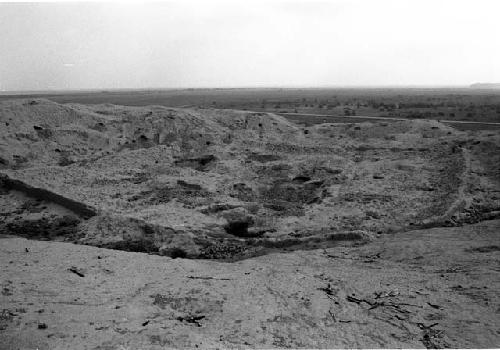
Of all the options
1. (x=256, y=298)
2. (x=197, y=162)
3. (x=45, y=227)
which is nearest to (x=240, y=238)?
(x=256, y=298)

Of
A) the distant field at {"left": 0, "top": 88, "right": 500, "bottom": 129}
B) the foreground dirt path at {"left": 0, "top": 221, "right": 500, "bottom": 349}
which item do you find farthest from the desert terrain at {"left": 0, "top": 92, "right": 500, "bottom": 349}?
the distant field at {"left": 0, "top": 88, "right": 500, "bottom": 129}

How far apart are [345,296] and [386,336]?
1098mm

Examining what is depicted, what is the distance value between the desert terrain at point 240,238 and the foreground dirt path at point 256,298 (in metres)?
0.03

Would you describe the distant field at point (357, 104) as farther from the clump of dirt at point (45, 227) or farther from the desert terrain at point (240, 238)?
the clump of dirt at point (45, 227)

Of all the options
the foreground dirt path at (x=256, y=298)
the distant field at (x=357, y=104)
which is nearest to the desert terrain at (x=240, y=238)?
the foreground dirt path at (x=256, y=298)

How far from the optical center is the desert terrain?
5.14 meters

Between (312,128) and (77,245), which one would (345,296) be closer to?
(77,245)

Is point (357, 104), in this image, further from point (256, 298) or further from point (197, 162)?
point (256, 298)

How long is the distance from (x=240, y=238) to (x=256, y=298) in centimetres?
336

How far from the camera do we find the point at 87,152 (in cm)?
1723

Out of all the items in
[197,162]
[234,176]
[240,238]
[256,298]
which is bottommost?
[240,238]

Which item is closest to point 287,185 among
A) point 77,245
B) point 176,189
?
point 176,189

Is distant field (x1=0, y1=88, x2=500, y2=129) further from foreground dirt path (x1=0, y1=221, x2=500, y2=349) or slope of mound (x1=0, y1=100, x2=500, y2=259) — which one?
foreground dirt path (x1=0, y1=221, x2=500, y2=349)

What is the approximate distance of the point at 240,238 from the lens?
30.5 feet
